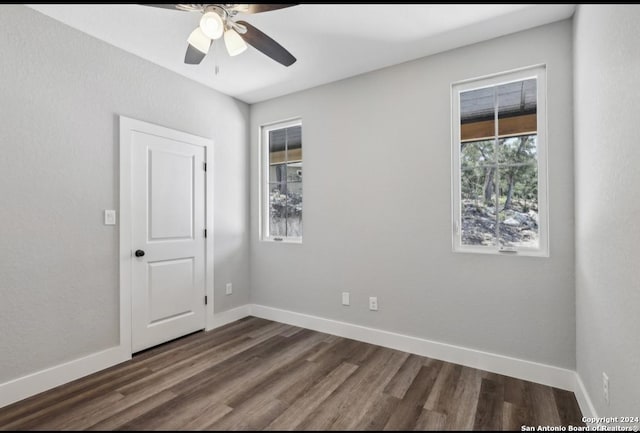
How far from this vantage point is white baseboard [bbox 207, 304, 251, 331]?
352 centimetres

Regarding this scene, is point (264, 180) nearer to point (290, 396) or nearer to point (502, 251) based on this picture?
point (290, 396)

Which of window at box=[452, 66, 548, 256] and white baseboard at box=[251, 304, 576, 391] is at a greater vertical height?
window at box=[452, 66, 548, 256]

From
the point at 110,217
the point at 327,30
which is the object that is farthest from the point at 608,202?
the point at 110,217

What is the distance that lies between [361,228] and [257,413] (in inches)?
68.9

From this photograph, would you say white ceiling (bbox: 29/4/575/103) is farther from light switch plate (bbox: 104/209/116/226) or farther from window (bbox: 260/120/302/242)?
light switch plate (bbox: 104/209/116/226)

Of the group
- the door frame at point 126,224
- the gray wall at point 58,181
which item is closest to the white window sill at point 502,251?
the door frame at point 126,224

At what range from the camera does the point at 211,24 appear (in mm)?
1850

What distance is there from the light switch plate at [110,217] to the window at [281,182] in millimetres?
1586

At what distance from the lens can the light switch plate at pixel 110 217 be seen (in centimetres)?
263

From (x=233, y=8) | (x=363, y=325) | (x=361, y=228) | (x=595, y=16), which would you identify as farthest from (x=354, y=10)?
(x=363, y=325)

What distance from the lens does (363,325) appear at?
124 inches

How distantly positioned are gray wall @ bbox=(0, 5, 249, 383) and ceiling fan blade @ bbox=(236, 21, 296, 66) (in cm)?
134

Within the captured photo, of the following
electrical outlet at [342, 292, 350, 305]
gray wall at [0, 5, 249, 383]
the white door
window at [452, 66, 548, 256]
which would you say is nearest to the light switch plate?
gray wall at [0, 5, 249, 383]

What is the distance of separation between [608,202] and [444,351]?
5.41 ft
